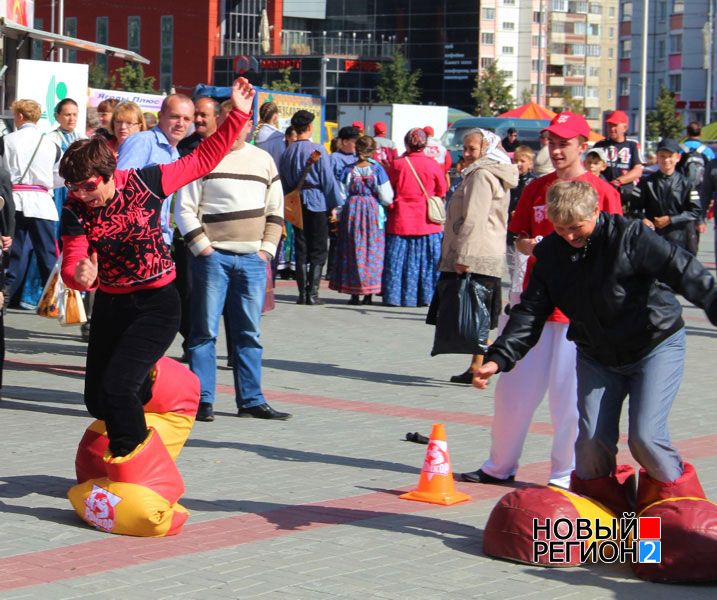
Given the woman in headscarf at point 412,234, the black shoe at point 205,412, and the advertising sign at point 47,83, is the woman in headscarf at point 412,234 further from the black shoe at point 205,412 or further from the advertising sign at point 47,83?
the black shoe at point 205,412

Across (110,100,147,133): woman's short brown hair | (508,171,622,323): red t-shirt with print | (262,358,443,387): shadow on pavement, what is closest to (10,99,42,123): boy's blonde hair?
(110,100,147,133): woman's short brown hair

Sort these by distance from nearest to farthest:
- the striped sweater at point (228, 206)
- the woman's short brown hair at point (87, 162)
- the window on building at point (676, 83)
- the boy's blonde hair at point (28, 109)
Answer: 1. the woman's short brown hair at point (87, 162)
2. the striped sweater at point (228, 206)
3. the boy's blonde hair at point (28, 109)
4. the window on building at point (676, 83)

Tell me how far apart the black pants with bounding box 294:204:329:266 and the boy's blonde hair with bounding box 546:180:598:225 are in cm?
960

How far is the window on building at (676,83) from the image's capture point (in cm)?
10544

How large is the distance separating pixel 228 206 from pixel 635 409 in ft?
12.0

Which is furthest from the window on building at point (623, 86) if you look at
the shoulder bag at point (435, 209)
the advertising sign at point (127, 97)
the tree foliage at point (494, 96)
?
the shoulder bag at point (435, 209)

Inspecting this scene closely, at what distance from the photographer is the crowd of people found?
530cm

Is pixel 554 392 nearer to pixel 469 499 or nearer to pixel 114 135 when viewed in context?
pixel 469 499

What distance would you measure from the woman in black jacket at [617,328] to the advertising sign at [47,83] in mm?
10659

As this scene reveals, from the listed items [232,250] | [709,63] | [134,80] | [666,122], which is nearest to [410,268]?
[232,250]

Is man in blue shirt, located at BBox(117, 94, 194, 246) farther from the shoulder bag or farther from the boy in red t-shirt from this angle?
the shoulder bag

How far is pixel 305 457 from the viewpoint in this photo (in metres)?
7.25

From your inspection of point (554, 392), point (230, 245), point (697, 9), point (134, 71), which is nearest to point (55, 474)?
point (230, 245)

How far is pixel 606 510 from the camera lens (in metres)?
5.38
